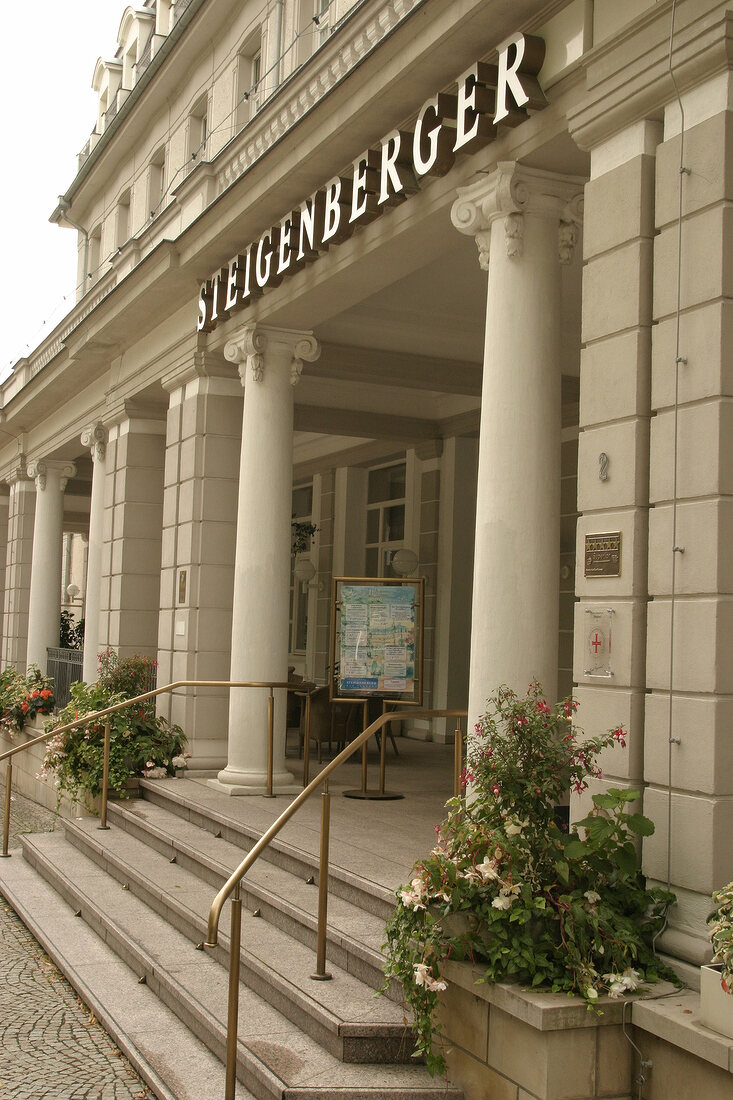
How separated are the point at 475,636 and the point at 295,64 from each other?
6644 mm

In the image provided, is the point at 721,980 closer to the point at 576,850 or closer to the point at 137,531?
the point at 576,850

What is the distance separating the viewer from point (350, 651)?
9773 mm

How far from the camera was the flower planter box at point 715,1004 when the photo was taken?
3.85m

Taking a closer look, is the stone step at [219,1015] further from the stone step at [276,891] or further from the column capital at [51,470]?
the column capital at [51,470]

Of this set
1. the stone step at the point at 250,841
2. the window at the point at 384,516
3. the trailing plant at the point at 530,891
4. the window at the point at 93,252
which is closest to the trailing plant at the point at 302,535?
the window at the point at 384,516

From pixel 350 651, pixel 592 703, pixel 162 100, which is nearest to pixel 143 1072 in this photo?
pixel 592 703

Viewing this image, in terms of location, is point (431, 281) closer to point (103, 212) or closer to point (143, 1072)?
point (143, 1072)

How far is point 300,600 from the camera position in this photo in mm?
20359

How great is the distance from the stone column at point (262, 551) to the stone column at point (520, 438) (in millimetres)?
Answer: 3986

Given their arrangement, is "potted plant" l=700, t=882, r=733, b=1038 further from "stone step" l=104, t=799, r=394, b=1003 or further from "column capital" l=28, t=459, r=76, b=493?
"column capital" l=28, t=459, r=76, b=493

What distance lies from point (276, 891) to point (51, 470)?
46.0 feet

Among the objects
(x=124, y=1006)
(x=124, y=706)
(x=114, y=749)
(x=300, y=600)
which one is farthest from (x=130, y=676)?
(x=300, y=600)

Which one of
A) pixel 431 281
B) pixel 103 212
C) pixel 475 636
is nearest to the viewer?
pixel 475 636

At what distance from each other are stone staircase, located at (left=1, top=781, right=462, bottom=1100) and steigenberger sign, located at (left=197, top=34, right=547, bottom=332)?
4.25 meters
